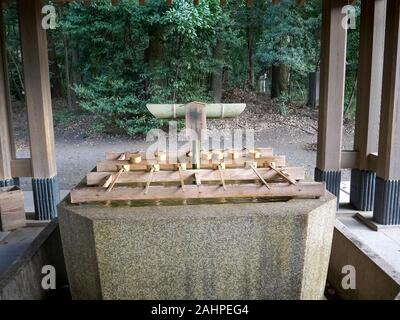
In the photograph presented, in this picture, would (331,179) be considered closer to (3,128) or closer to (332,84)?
(332,84)

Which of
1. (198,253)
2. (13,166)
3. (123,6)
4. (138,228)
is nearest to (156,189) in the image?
(138,228)

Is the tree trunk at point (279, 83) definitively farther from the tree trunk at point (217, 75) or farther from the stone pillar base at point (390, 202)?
the stone pillar base at point (390, 202)

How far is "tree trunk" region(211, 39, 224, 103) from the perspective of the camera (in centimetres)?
1432

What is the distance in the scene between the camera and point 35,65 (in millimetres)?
4672

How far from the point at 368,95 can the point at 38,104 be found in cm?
421

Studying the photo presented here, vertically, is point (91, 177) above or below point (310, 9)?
below

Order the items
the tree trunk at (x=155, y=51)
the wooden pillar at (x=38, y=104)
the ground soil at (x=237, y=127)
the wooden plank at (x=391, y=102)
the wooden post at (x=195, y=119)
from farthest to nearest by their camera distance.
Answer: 1. the tree trunk at (x=155, y=51)
2. the ground soil at (x=237, y=127)
3. the wooden pillar at (x=38, y=104)
4. the wooden plank at (x=391, y=102)
5. the wooden post at (x=195, y=119)

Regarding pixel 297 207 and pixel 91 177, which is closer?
pixel 297 207

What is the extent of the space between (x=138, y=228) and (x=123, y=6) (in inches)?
411

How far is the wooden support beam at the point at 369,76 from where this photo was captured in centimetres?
488

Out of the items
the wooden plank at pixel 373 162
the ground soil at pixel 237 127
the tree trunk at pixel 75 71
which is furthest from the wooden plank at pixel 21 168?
the tree trunk at pixel 75 71

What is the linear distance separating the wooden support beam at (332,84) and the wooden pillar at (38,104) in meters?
3.54

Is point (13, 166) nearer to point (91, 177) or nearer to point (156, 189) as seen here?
point (91, 177)
